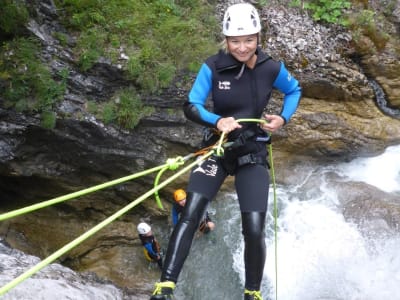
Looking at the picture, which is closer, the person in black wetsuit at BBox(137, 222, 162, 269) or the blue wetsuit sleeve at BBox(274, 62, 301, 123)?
the blue wetsuit sleeve at BBox(274, 62, 301, 123)

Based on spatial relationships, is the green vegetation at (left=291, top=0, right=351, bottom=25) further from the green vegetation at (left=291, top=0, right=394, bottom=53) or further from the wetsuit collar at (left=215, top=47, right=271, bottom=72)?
the wetsuit collar at (left=215, top=47, right=271, bottom=72)

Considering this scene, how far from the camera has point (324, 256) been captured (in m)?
5.71

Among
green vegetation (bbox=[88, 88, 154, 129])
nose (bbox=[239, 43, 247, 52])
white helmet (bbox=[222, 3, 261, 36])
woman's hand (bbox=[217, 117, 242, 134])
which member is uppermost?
white helmet (bbox=[222, 3, 261, 36])

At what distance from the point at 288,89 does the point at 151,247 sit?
335 cm

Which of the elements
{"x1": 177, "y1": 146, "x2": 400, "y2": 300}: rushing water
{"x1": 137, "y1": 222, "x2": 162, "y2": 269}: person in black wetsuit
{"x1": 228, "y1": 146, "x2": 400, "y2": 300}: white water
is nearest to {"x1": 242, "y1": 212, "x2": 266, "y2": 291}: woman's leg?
{"x1": 177, "y1": 146, "x2": 400, "y2": 300}: rushing water

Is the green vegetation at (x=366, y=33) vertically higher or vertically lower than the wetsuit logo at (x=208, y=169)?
higher

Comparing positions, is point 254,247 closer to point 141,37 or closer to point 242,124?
point 242,124

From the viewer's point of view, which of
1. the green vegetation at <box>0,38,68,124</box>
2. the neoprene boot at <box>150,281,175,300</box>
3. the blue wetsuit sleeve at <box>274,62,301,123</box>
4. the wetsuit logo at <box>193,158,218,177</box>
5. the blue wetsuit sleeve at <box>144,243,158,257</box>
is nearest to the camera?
the neoprene boot at <box>150,281,175,300</box>

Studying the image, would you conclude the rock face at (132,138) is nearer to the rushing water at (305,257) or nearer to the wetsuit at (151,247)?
the wetsuit at (151,247)

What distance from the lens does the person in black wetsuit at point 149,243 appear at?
5.80 metres

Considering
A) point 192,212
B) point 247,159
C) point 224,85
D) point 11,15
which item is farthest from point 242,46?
point 11,15

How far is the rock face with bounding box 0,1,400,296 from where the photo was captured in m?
5.77

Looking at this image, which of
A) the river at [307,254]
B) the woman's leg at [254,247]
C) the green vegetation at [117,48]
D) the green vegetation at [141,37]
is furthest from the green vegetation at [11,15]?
the woman's leg at [254,247]

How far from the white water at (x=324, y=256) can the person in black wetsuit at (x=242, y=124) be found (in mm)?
2516
